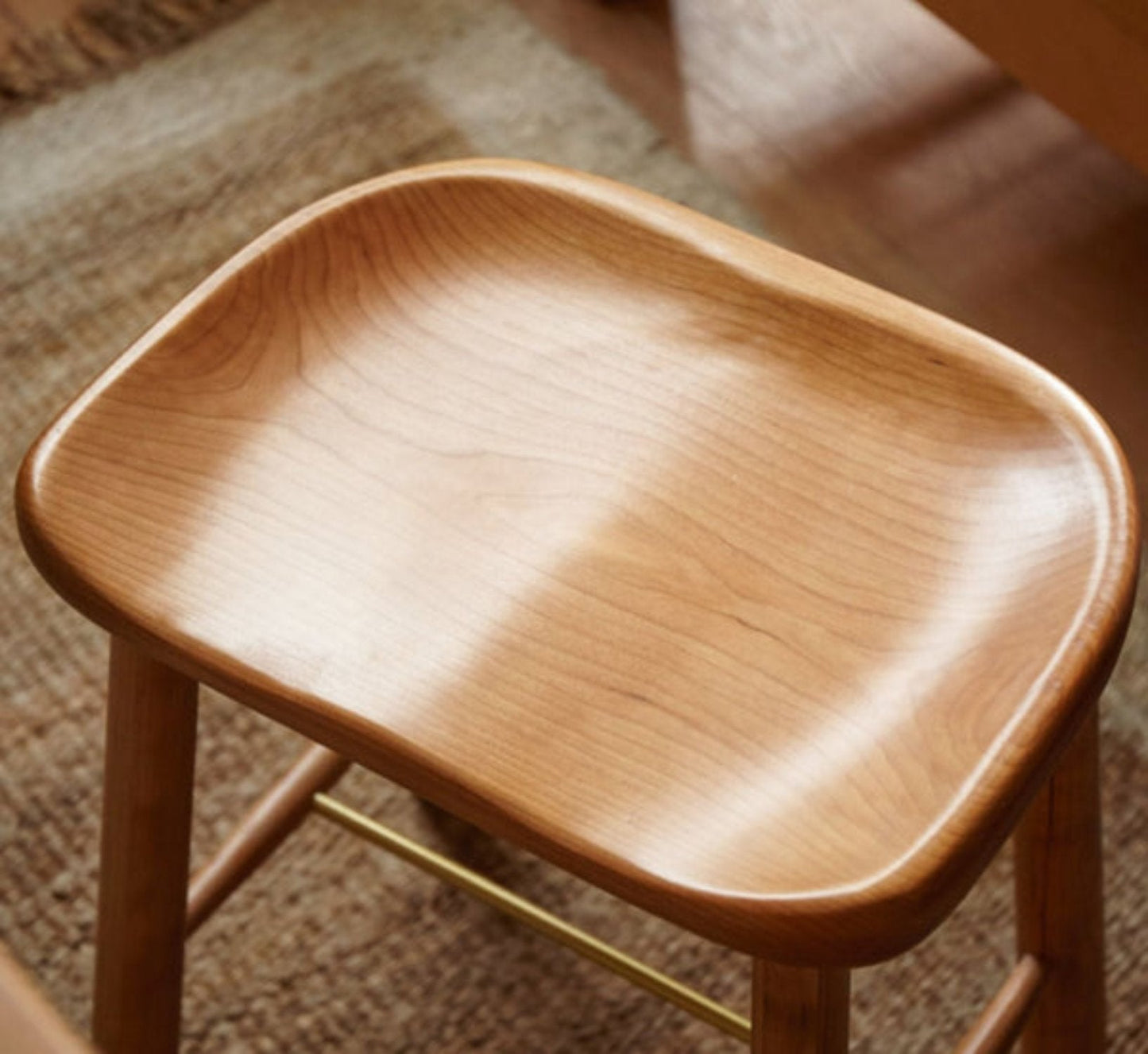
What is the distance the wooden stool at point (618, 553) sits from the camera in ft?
2.07

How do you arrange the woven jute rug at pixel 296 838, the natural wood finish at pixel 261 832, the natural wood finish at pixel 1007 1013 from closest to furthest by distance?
1. the natural wood finish at pixel 1007 1013
2. the natural wood finish at pixel 261 832
3. the woven jute rug at pixel 296 838

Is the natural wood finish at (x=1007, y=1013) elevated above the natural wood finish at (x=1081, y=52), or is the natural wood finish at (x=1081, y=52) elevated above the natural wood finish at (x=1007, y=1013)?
the natural wood finish at (x=1081, y=52)

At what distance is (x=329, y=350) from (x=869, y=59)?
1.28m

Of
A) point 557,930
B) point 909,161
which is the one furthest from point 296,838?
point 909,161

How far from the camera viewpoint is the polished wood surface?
628mm

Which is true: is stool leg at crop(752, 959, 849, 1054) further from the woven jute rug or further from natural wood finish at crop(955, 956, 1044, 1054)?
the woven jute rug

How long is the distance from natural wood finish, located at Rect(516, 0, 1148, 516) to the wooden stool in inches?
31.6

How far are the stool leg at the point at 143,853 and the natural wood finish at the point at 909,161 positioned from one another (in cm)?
91

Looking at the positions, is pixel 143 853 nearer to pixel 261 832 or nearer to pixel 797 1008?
pixel 261 832

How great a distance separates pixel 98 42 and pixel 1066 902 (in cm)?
146

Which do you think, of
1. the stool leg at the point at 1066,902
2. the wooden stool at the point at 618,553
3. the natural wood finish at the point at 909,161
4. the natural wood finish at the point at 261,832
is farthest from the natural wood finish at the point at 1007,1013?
the natural wood finish at the point at 909,161

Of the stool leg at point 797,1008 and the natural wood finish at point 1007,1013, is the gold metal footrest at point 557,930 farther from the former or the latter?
the stool leg at point 797,1008

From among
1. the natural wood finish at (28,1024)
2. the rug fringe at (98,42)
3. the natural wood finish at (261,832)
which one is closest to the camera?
the natural wood finish at (28,1024)

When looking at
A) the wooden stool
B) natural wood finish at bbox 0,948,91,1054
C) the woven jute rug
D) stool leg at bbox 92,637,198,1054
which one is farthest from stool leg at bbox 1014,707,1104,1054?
natural wood finish at bbox 0,948,91,1054
